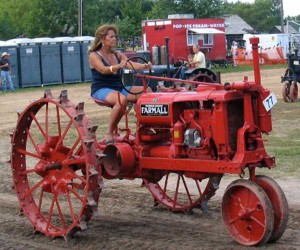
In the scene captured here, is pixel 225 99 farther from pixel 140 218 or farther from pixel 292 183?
pixel 292 183

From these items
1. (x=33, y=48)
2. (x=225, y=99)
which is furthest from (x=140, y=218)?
(x=33, y=48)

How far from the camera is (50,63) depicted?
3138cm

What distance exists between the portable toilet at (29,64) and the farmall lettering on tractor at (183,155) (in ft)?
77.5

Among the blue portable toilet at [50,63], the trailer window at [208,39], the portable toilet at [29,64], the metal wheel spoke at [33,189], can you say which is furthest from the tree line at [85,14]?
the metal wheel spoke at [33,189]

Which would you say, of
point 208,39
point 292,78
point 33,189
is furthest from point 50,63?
point 33,189

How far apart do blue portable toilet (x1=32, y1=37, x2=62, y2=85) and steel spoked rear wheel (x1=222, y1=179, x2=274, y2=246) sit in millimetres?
25747

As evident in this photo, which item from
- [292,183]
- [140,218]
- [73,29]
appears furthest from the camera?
[73,29]

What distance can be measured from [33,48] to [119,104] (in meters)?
24.4

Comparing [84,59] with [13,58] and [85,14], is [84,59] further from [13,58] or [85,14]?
[85,14]

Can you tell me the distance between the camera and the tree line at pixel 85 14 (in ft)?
166

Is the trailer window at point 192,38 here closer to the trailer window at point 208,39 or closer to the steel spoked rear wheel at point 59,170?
the trailer window at point 208,39

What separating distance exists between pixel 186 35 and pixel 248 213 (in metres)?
32.9

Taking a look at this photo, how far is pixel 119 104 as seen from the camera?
273 inches

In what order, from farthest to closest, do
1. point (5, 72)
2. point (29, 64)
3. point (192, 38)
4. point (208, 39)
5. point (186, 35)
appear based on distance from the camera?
point (208, 39) → point (192, 38) → point (186, 35) → point (29, 64) → point (5, 72)
